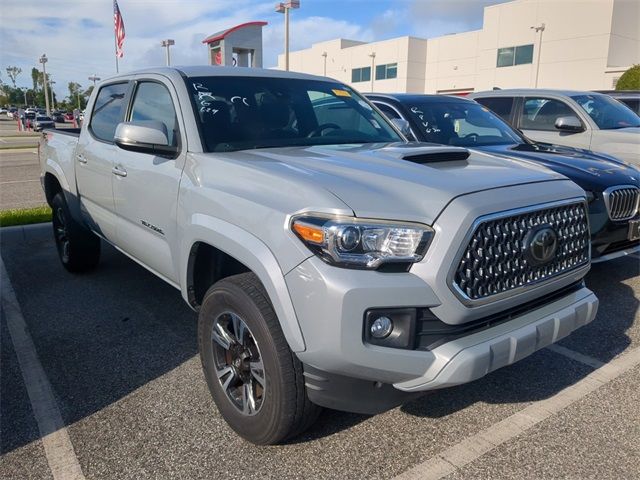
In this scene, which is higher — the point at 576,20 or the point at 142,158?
the point at 576,20

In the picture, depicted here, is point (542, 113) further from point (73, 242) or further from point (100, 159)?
point (73, 242)

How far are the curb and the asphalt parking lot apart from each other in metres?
2.84

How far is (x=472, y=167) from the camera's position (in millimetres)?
2826

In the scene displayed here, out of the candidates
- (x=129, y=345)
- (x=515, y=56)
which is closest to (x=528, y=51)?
(x=515, y=56)

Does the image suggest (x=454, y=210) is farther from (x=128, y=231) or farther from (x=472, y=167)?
(x=128, y=231)

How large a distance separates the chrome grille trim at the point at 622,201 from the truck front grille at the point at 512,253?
2.07 meters

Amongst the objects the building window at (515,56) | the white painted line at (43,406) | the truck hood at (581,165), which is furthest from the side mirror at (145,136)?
the building window at (515,56)

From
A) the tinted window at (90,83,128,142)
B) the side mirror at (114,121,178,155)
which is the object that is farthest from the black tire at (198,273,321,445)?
the tinted window at (90,83,128,142)

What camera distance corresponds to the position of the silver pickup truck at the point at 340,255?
222cm

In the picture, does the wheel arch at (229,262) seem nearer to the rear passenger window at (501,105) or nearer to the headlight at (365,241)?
the headlight at (365,241)

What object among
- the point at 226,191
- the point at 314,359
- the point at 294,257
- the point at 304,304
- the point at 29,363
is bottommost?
the point at 29,363

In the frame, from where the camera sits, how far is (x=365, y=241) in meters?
2.24

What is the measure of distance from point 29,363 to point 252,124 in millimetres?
2139

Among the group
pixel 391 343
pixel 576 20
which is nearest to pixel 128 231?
pixel 391 343
